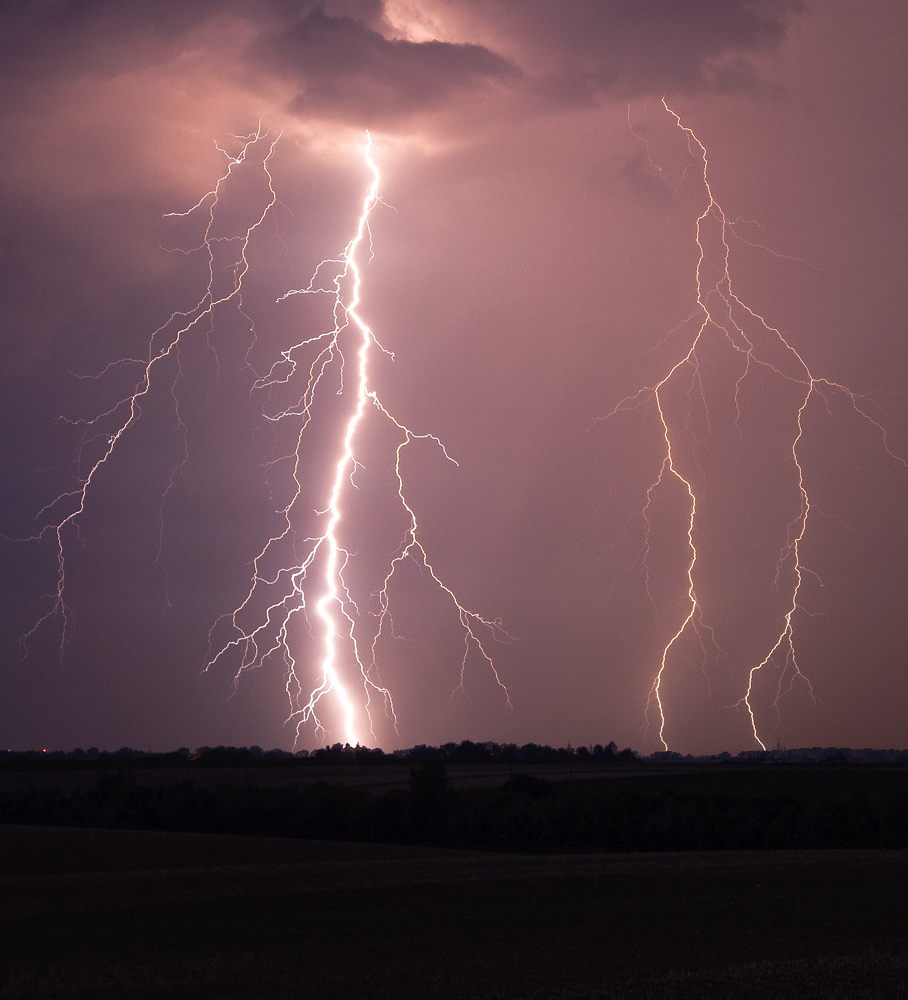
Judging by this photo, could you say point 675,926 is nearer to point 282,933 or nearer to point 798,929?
point 798,929

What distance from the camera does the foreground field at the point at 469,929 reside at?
398 inches

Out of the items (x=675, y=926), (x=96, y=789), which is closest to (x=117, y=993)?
(x=675, y=926)

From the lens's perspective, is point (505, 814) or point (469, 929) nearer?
point (469, 929)

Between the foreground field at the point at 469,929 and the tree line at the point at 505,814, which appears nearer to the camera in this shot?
the foreground field at the point at 469,929

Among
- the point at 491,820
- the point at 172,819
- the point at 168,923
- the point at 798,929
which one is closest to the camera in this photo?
the point at 798,929

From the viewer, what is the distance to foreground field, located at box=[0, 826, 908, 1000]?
10102 millimetres

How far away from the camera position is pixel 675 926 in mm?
13711

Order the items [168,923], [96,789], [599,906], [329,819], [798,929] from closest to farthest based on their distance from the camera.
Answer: [798,929] < [168,923] < [599,906] < [329,819] < [96,789]

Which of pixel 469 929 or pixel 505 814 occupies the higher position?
pixel 505 814

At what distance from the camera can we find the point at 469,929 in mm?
13641

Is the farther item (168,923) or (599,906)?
(599,906)

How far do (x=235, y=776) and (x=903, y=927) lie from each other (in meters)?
55.8

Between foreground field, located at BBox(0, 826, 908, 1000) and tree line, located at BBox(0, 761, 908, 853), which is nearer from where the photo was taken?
foreground field, located at BBox(0, 826, 908, 1000)

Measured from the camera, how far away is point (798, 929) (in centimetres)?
1334
